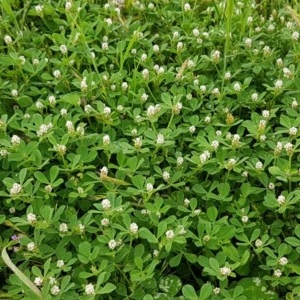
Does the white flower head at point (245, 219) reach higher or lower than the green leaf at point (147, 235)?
lower

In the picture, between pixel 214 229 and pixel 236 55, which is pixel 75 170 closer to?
pixel 214 229

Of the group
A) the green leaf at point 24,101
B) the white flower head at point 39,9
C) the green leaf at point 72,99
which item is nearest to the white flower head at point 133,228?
the green leaf at point 72,99

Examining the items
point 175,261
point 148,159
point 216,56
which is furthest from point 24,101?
point 175,261

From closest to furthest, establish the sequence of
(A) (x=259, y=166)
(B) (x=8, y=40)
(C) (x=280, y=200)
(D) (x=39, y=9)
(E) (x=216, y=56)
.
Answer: (C) (x=280, y=200), (A) (x=259, y=166), (E) (x=216, y=56), (B) (x=8, y=40), (D) (x=39, y=9)

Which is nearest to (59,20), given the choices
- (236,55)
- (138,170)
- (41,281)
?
(236,55)

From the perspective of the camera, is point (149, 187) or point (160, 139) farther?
point (160, 139)

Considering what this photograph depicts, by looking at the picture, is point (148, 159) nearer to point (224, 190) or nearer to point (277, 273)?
point (224, 190)

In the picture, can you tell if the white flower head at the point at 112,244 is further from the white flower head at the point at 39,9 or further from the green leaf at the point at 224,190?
the white flower head at the point at 39,9

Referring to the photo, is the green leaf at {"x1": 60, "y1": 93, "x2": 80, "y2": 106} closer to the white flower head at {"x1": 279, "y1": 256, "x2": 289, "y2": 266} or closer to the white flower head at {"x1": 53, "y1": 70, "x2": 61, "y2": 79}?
A: the white flower head at {"x1": 53, "y1": 70, "x2": 61, "y2": 79}
